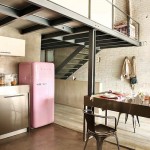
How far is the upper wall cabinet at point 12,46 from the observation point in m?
3.62

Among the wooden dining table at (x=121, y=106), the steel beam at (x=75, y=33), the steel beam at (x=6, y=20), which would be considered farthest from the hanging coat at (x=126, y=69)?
the steel beam at (x=6, y=20)

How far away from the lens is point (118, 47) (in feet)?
19.1

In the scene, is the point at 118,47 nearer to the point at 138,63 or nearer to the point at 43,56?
the point at 138,63

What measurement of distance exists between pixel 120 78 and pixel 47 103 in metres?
2.83

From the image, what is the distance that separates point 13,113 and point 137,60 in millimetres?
3957

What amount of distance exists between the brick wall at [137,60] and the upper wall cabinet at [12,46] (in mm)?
3174

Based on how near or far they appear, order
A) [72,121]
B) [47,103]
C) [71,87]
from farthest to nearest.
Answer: [71,87] → [72,121] → [47,103]

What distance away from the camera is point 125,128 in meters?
3.99

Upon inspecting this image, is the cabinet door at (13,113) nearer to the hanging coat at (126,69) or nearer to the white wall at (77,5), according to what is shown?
the white wall at (77,5)

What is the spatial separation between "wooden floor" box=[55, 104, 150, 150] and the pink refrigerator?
555mm

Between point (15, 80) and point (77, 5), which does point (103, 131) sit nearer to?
point (77, 5)

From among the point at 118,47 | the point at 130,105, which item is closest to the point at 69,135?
the point at 130,105

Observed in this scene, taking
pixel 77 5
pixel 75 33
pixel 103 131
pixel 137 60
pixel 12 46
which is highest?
pixel 77 5

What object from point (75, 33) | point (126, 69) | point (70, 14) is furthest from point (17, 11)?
point (126, 69)
